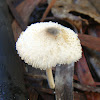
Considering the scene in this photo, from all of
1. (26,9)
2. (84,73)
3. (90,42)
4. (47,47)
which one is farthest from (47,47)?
(26,9)

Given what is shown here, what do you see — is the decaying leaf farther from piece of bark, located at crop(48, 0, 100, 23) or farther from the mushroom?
the mushroom

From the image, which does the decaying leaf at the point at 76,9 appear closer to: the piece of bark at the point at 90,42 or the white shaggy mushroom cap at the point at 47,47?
the piece of bark at the point at 90,42

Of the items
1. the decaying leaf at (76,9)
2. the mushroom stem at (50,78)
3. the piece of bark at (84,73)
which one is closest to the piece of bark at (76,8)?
the decaying leaf at (76,9)

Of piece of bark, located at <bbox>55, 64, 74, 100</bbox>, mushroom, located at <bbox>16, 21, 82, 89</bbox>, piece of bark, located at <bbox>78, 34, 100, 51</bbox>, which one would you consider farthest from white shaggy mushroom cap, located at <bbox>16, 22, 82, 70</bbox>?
piece of bark, located at <bbox>78, 34, 100, 51</bbox>

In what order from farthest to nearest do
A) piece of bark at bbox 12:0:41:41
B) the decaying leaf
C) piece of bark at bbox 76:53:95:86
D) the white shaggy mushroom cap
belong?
piece of bark at bbox 12:0:41:41, the decaying leaf, piece of bark at bbox 76:53:95:86, the white shaggy mushroom cap

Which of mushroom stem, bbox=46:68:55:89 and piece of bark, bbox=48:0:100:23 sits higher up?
piece of bark, bbox=48:0:100:23

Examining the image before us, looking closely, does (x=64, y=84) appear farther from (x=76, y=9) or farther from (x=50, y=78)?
(x=76, y=9)

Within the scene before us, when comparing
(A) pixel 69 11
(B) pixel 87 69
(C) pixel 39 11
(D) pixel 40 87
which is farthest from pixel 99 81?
(C) pixel 39 11

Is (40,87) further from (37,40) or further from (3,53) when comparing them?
(37,40)
